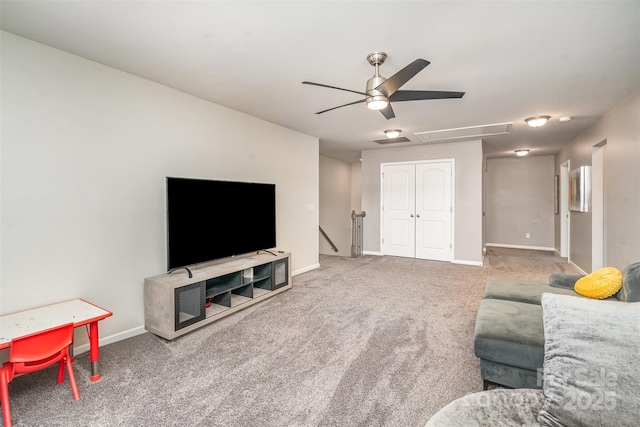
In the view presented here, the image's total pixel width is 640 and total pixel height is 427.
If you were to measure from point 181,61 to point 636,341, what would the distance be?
330 centimetres

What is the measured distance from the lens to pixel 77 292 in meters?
2.51

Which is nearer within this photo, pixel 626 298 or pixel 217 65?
pixel 626 298

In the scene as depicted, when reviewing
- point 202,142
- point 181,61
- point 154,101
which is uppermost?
point 181,61

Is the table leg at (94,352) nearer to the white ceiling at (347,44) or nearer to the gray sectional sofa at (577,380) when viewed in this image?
the white ceiling at (347,44)

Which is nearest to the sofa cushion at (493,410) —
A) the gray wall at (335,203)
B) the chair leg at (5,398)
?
the chair leg at (5,398)

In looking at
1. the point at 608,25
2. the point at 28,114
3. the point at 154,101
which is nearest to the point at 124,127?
the point at 154,101

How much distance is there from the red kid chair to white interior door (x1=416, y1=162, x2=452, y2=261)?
19.3 ft

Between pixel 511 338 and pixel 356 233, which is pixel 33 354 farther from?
pixel 356 233

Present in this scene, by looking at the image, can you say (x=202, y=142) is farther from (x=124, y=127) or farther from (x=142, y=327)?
(x=142, y=327)

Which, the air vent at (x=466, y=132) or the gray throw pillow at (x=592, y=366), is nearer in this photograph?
the gray throw pillow at (x=592, y=366)

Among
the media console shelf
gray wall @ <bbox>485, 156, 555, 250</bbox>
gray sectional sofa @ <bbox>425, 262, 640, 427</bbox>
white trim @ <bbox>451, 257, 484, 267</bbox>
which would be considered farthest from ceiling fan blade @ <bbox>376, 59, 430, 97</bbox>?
gray wall @ <bbox>485, 156, 555, 250</bbox>

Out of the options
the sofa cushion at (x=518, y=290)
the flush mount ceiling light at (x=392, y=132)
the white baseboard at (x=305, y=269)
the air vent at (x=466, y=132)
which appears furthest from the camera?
the white baseboard at (x=305, y=269)

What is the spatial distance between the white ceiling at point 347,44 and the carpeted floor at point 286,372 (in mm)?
2450

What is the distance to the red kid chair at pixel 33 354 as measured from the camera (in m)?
1.68
